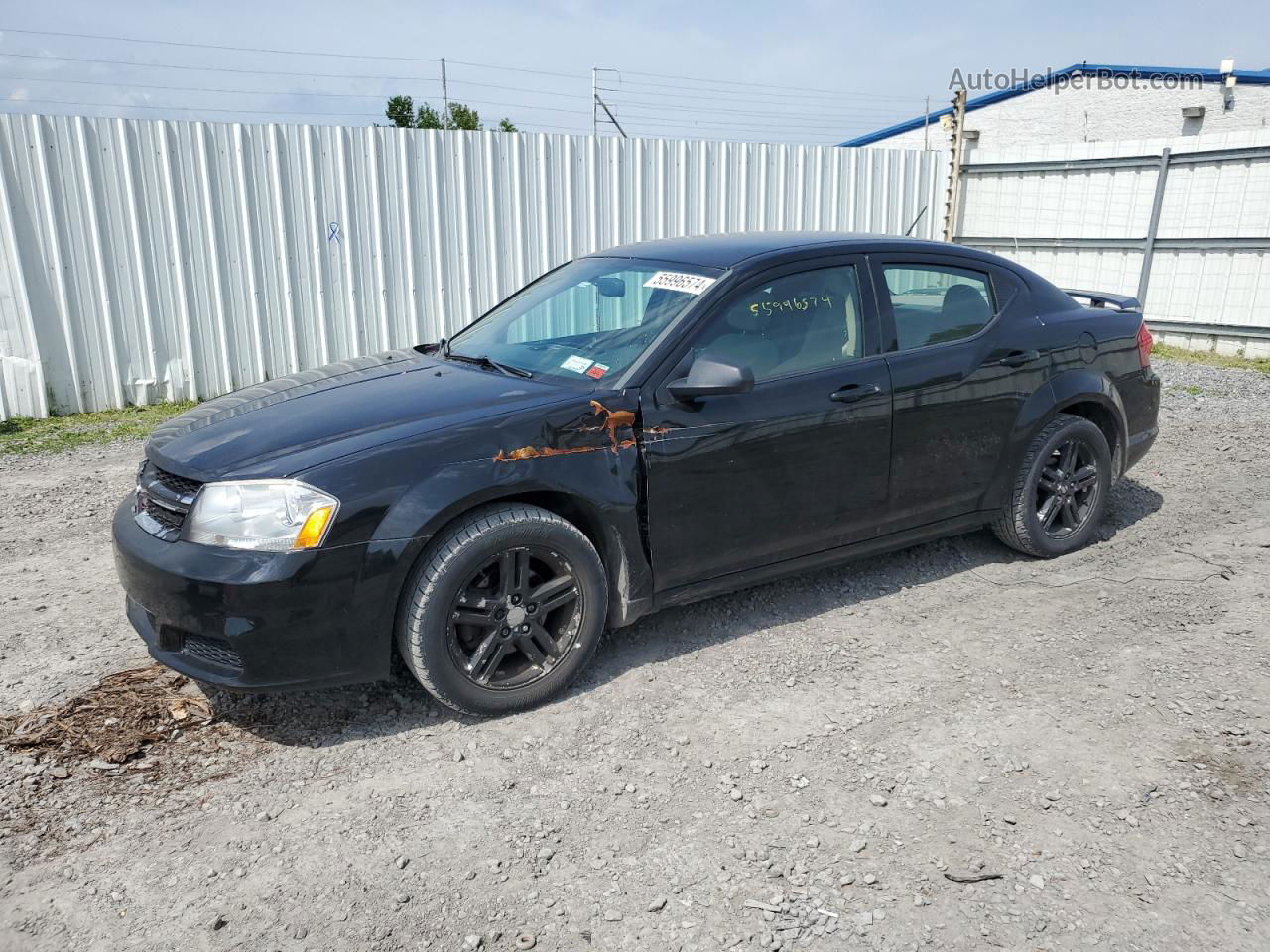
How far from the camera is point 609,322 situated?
13.8 feet

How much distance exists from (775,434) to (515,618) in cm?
131

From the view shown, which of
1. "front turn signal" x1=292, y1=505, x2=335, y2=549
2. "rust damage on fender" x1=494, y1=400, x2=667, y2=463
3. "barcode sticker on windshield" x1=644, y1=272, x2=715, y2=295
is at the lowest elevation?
"front turn signal" x1=292, y1=505, x2=335, y2=549

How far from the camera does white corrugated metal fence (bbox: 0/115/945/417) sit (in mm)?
8266

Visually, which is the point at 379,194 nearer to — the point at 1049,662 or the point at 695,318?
the point at 695,318

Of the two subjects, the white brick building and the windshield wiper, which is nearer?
the windshield wiper

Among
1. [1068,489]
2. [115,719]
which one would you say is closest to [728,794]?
[115,719]

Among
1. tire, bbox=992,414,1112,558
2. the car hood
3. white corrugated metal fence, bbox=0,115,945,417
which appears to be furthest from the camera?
white corrugated metal fence, bbox=0,115,945,417

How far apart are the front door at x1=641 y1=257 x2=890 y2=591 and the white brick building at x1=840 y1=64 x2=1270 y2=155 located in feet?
48.0

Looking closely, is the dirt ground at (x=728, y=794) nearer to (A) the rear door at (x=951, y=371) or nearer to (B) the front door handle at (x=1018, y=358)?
(A) the rear door at (x=951, y=371)

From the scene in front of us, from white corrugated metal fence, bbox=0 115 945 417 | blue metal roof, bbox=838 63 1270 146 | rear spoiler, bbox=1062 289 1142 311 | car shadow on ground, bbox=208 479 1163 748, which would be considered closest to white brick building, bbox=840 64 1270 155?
blue metal roof, bbox=838 63 1270 146

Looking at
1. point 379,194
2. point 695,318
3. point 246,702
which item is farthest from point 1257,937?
point 379,194

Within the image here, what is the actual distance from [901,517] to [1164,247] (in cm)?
938

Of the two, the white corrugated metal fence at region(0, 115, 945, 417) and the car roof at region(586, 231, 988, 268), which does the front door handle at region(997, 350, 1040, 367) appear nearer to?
the car roof at region(586, 231, 988, 268)

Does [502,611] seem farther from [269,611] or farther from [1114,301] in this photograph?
[1114,301]
